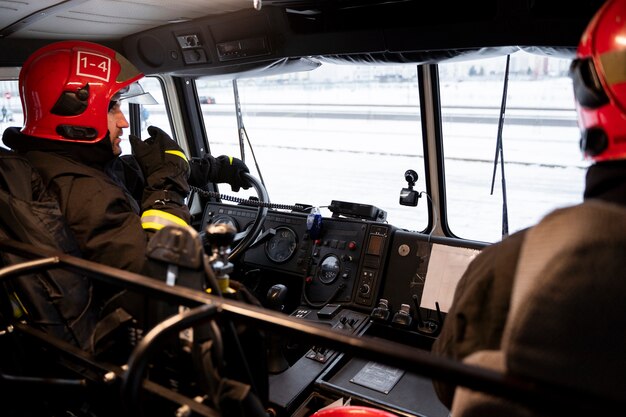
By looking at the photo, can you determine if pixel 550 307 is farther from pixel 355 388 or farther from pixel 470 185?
pixel 470 185

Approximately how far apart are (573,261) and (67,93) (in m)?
1.77

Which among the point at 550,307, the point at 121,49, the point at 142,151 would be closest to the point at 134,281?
the point at 550,307

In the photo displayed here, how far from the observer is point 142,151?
Result: 206 cm

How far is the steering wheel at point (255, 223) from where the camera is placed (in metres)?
2.95

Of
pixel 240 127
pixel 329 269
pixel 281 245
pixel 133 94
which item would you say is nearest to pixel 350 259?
pixel 329 269

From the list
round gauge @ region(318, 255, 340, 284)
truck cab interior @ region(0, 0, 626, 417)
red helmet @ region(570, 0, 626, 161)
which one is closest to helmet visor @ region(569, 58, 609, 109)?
red helmet @ region(570, 0, 626, 161)

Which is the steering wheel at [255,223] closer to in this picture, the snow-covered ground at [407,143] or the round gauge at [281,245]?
the round gauge at [281,245]

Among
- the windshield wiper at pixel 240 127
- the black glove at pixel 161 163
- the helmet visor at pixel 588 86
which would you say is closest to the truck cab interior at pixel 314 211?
the windshield wiper at pixel 240 127

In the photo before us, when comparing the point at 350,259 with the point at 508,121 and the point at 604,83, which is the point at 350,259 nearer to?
the point at 508,121

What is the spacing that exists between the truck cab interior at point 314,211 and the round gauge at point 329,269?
0.05 ft

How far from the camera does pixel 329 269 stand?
9.32ft

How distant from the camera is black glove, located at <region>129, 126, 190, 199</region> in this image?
2012 mm

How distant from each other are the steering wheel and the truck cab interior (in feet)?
0.04

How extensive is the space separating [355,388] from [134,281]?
1344 mm
